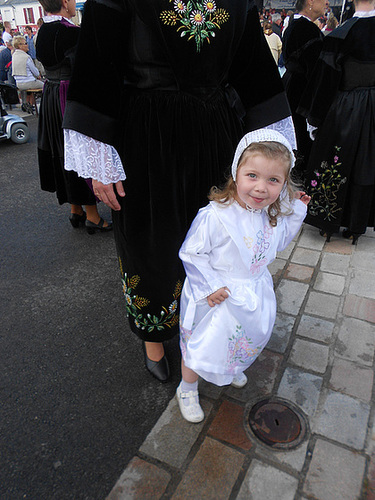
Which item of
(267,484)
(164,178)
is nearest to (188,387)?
(267,484)

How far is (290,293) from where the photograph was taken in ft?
8.95

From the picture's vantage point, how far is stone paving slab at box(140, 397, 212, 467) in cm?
166

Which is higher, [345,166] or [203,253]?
[203,253]

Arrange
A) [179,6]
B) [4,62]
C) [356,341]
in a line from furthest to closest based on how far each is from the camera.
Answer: [4,62] < [356,341] < [179,6]

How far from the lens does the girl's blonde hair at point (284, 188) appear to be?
146 cm

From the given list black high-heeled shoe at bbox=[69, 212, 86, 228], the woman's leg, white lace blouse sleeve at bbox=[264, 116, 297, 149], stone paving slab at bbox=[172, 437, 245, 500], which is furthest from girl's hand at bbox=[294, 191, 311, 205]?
black high-heeled shoe at bbox=[69, 212, 86, 228]

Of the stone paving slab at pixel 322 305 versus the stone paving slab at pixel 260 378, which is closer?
the stone paving slab at pixel 260 378

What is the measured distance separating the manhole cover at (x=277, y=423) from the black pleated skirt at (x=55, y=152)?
2.41 m

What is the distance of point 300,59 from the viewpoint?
365cm

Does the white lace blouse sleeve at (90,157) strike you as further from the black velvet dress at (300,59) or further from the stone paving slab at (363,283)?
the black velvet dress at (300,59)

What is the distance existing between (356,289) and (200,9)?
2155mm

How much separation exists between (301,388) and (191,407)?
0.60 meters

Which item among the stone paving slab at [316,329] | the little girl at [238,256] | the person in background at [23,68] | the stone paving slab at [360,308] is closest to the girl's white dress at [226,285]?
the little girl at [238,256]

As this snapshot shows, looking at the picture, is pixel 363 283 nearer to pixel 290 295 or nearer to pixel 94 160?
pixel 290 295
